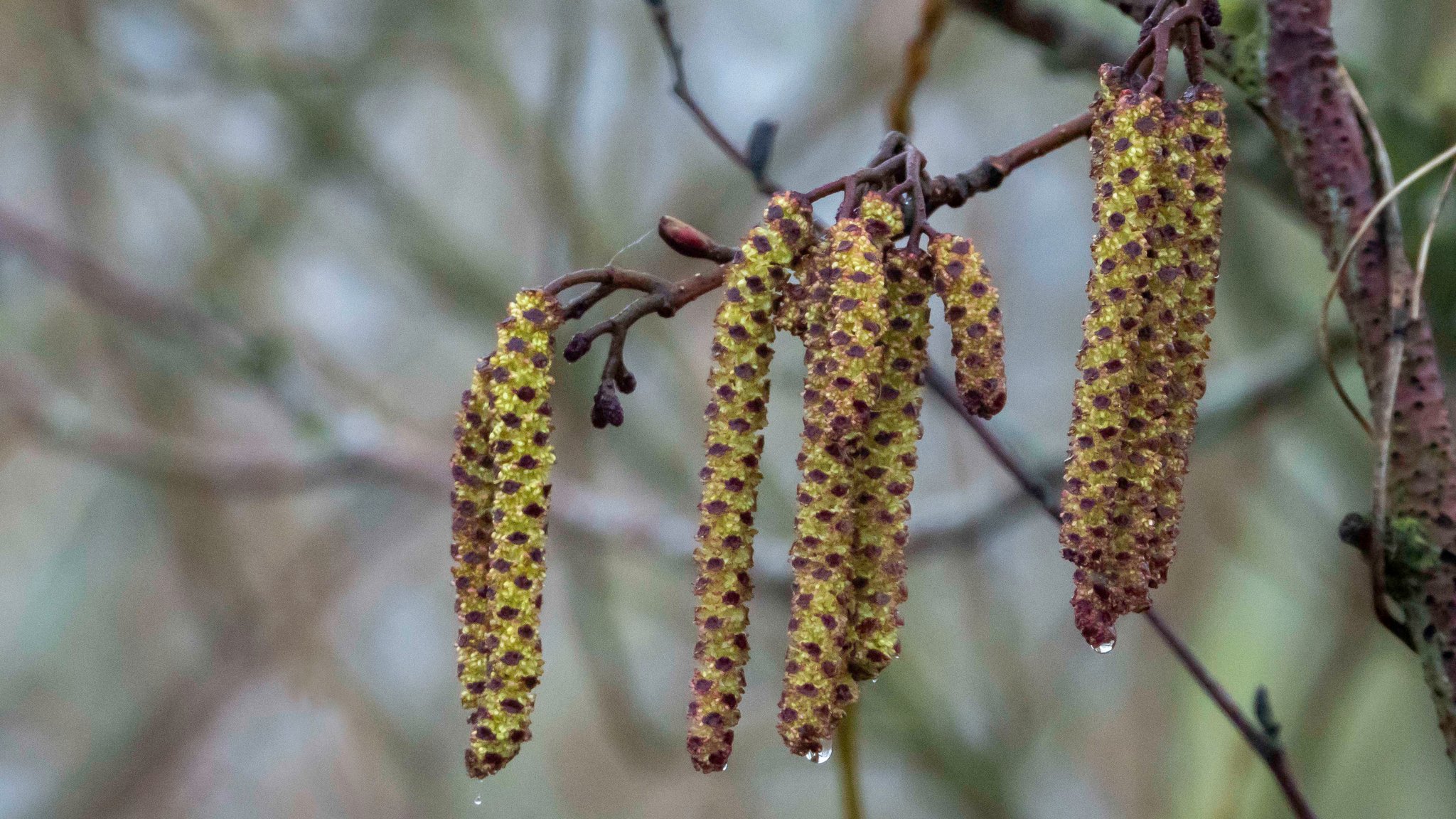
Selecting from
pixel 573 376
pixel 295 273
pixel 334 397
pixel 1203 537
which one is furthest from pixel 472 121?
pixel 1203 537

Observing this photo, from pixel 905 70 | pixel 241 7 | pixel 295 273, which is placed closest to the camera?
pixel 905 70

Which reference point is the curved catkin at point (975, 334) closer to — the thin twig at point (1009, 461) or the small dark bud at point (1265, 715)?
the thin twig at point (1009, 461)

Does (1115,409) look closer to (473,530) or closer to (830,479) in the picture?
(830,479)

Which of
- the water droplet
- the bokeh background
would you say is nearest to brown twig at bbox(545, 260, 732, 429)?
the water droplet

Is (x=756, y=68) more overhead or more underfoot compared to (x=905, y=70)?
more overhead

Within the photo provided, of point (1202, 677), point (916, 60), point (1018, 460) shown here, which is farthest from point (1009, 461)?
point (916, 60)

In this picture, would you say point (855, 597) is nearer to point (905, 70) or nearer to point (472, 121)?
point (905, 70)

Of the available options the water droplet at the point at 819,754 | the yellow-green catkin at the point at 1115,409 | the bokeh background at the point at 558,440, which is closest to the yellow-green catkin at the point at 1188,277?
the yellow-green catkin at the point at 1115,409
